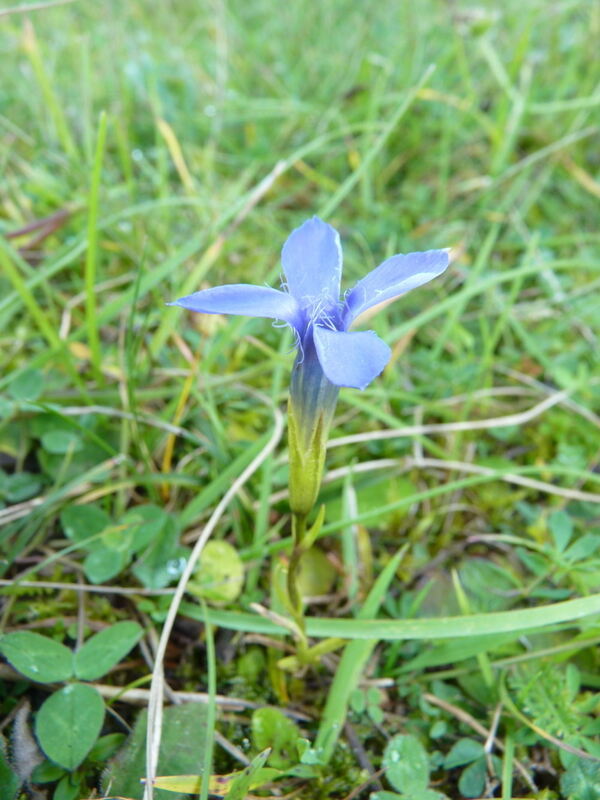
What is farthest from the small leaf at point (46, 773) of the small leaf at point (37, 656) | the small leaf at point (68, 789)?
the small leaf at point (37, 656)

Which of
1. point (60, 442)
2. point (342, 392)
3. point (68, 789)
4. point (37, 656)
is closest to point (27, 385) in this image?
point (60, 442)

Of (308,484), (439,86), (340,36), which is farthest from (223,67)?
(308,484)

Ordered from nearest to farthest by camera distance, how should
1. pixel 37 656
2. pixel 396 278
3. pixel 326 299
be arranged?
pixel 396 278, pixel 326 299, pixel 37 656

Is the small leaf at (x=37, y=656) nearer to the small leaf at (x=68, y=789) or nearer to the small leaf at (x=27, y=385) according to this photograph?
the small leaf at (x=68, y=789)

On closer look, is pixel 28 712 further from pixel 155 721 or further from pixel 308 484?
pixel 308 484

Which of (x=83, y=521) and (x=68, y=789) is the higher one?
(x=83, y=521)

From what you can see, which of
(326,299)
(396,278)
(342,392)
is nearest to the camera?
(396,278)

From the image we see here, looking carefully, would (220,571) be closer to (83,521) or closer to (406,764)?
(83,521)
